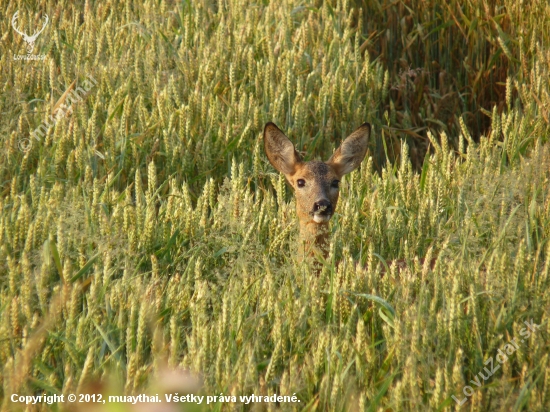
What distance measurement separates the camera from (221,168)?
6156 millimetres

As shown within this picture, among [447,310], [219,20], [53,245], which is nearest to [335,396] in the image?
[447,310]

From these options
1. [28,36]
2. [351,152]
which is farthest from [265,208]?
[28,36]

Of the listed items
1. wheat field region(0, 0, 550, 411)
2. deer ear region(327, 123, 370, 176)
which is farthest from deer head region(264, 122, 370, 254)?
wheat field region(0, 0, 550, 411)

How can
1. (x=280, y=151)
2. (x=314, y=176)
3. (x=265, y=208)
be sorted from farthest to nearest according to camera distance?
(x=280, y=151) < (x=314, y=176) < (x=265, y=208)

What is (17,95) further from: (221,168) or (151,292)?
(151,292)

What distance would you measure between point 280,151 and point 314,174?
327 millimetres

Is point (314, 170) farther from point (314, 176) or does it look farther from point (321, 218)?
point (321, 218)

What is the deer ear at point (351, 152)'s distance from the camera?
5.61 meters

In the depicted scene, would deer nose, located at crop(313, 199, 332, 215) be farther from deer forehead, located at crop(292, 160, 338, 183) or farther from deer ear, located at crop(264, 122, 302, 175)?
deer ear, located at crop(264, 122, 302, 175)

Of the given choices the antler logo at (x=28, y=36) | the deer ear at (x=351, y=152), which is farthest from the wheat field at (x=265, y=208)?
the deer ear at (x=351, y=152)

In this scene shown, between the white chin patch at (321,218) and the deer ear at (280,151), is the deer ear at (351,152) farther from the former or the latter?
the white chin patch at (321,218)

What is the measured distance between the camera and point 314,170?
5.42 m

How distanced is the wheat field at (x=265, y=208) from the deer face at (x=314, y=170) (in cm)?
15

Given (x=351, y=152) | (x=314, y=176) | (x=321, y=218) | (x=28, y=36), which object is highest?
A: (x=28, y=36)
